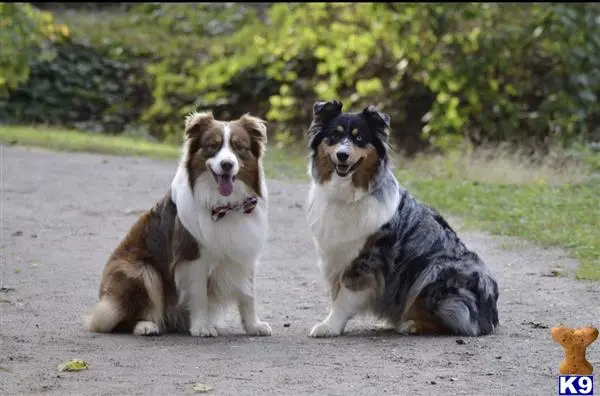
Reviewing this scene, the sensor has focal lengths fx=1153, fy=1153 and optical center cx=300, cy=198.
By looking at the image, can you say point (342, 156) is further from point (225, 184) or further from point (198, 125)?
point (198, 125)

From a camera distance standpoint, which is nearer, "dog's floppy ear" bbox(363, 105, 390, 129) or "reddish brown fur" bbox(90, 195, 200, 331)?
"reddish brown fur" bbox(90, 195, 200, 331)

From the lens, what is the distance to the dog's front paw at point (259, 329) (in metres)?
7.90

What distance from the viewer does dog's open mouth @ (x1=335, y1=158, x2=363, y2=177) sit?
784cm

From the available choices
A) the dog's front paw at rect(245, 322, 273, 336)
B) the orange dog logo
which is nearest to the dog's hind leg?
the dog's front paw at rect(245, 322, 273, 336)

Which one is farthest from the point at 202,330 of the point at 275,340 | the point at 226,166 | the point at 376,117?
the point at 376,117

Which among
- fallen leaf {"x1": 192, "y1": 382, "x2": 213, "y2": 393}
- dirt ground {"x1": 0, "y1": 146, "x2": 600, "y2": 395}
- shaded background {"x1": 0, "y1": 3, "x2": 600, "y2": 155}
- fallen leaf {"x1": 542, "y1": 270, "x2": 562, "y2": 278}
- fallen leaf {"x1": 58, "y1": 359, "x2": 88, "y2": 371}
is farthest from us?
shaded background {"x1": 0, "y1": 3, "x2": 600, "y2": 155}

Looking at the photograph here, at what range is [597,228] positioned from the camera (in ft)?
42.8

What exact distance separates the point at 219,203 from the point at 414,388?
2162 mm

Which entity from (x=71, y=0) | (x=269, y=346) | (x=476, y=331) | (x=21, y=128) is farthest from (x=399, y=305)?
(x=71, y=0)

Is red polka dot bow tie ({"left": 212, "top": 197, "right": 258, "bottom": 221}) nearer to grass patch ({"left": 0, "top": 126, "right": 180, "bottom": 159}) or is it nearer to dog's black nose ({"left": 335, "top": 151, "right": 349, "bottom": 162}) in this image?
dog's black nose ({"left": 335, "top": 151, "right": 349, "bottom": 162})

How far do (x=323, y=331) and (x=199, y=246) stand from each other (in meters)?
1.02

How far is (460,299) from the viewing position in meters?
7.73

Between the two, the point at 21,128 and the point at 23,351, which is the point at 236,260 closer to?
the point at 23,351

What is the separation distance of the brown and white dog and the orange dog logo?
8.97 ft
